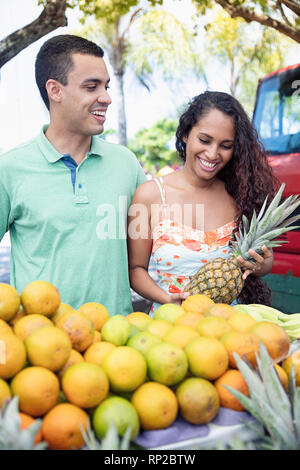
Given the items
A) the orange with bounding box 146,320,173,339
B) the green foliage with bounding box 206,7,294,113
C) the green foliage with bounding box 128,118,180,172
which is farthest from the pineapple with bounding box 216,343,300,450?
the green foliage with bounding box 128,118,180,172

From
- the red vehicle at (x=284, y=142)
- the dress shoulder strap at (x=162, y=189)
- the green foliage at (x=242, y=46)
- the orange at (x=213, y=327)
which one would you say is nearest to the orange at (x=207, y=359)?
the orange at (x=213, y=327)

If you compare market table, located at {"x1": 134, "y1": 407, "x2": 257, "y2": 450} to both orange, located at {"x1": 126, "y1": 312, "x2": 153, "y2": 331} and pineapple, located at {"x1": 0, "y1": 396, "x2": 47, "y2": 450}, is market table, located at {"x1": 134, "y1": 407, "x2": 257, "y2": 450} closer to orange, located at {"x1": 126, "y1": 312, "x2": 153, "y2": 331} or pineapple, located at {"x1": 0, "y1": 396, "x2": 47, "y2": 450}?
pineapple, located at {"x1": 0, "y1": 396, "x2": 47, "y2": 450}

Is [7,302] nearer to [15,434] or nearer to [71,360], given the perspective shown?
[71,360]

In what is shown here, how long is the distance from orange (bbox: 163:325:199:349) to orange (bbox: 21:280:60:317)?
0.48 meters

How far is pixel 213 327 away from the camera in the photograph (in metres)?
1.73

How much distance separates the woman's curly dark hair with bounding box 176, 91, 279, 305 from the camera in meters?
2.90

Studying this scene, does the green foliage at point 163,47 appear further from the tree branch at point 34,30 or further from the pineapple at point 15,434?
the pineapple at point 15,434

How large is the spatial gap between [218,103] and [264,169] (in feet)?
1.95

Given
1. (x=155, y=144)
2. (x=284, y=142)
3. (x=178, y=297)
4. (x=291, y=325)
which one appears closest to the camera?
(x=291, y=325)

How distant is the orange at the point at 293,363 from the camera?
167 cm

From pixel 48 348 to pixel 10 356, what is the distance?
0.12 meters

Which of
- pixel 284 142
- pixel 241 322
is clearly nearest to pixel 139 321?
pixel 241 322

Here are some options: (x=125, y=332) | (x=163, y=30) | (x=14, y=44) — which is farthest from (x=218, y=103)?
(x=163, y=30)

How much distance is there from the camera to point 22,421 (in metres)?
1.32
